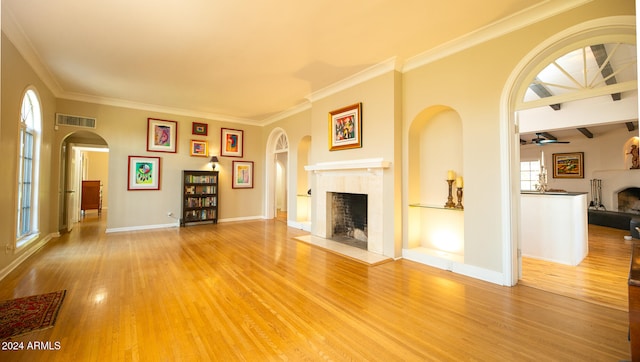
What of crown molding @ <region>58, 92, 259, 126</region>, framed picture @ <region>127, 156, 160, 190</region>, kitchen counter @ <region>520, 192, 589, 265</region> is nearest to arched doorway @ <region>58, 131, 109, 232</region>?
crown molding @ <region>58, 92, 259, 126</region>

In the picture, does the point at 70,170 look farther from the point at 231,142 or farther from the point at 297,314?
the point at 297,314

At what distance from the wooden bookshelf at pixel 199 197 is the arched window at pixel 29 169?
261 centimetres

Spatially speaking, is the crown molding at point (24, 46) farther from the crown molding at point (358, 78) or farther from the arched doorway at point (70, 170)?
the crown molding at point (358, 78)

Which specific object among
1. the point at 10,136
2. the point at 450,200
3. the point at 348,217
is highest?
the point at 10,136

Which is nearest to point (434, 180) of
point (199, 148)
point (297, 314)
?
point (297, 314)

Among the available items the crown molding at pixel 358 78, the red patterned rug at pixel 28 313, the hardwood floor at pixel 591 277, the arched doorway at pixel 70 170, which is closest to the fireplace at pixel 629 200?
the hardwood floor at pixel 591 277

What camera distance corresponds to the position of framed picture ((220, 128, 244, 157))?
7.50m

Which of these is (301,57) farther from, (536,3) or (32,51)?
(32,51)

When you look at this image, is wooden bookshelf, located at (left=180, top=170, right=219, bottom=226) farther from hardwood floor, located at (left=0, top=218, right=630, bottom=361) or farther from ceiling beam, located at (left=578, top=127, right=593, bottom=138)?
ceiling beam, located at (left=578, top=127, right=593, bottom=138)

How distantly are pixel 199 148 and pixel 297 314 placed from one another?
19.5ft

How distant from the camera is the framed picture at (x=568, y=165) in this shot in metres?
8.29

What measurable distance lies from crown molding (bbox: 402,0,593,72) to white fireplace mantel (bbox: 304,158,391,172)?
4.95ft

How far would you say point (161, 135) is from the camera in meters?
6.66

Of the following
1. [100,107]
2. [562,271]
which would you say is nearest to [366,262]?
[562,271]
